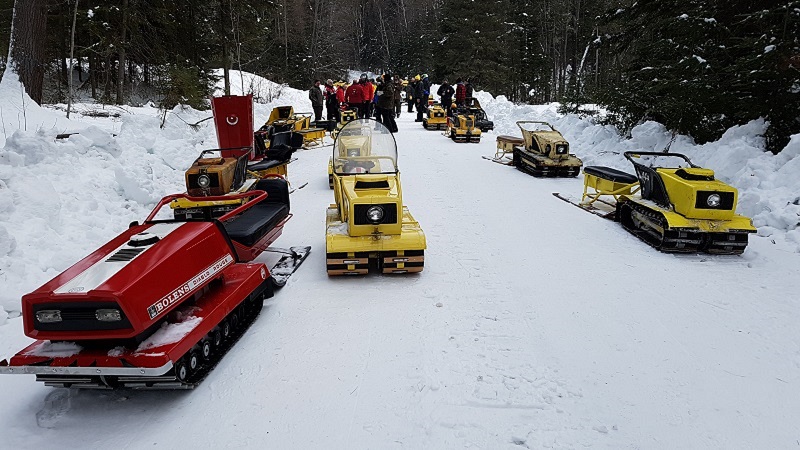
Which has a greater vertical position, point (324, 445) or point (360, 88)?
point (360, 88)

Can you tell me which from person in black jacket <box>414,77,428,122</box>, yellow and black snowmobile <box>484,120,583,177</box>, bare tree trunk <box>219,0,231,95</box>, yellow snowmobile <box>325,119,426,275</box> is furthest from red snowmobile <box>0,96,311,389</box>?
person in black jacket <box>414,77,428,122</box>

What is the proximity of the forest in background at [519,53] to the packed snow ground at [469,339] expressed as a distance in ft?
5.70

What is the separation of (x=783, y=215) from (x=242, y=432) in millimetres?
7506

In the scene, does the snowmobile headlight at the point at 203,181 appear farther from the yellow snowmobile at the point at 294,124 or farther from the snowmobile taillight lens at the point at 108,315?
the yellow snowmobile at the point at 294,124

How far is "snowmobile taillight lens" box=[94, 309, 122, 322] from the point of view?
11.0ft

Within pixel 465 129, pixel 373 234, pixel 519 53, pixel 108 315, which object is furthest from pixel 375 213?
pixel 519 53

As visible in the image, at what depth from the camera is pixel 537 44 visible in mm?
Result: 37281

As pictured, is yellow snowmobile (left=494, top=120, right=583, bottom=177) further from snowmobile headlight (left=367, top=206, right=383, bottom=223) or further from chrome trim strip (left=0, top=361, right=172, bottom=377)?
chrome trim strip (left=0, top=361, right=172, bottom=377)

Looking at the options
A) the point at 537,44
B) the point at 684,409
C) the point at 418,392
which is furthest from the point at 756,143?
the point at 537,44

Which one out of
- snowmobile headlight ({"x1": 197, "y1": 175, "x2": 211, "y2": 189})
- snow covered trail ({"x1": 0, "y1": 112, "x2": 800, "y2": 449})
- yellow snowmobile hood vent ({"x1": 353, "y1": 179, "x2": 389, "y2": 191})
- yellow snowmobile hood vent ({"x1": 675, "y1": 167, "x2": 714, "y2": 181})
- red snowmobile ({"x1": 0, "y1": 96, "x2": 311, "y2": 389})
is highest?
yellow snowmobile hood vent ({"x1": 675, "y1": 167, "x2": 714, "y2": 181})

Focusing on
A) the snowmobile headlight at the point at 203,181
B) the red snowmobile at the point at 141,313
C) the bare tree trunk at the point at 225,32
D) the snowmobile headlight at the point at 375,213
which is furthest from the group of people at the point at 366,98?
the red snowmobile at the point at 141,313

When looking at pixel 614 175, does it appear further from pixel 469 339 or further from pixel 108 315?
pixel 108 315

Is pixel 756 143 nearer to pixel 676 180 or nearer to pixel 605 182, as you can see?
pixel 605 182

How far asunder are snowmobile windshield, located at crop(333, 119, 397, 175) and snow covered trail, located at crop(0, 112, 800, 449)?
154 centimetres
